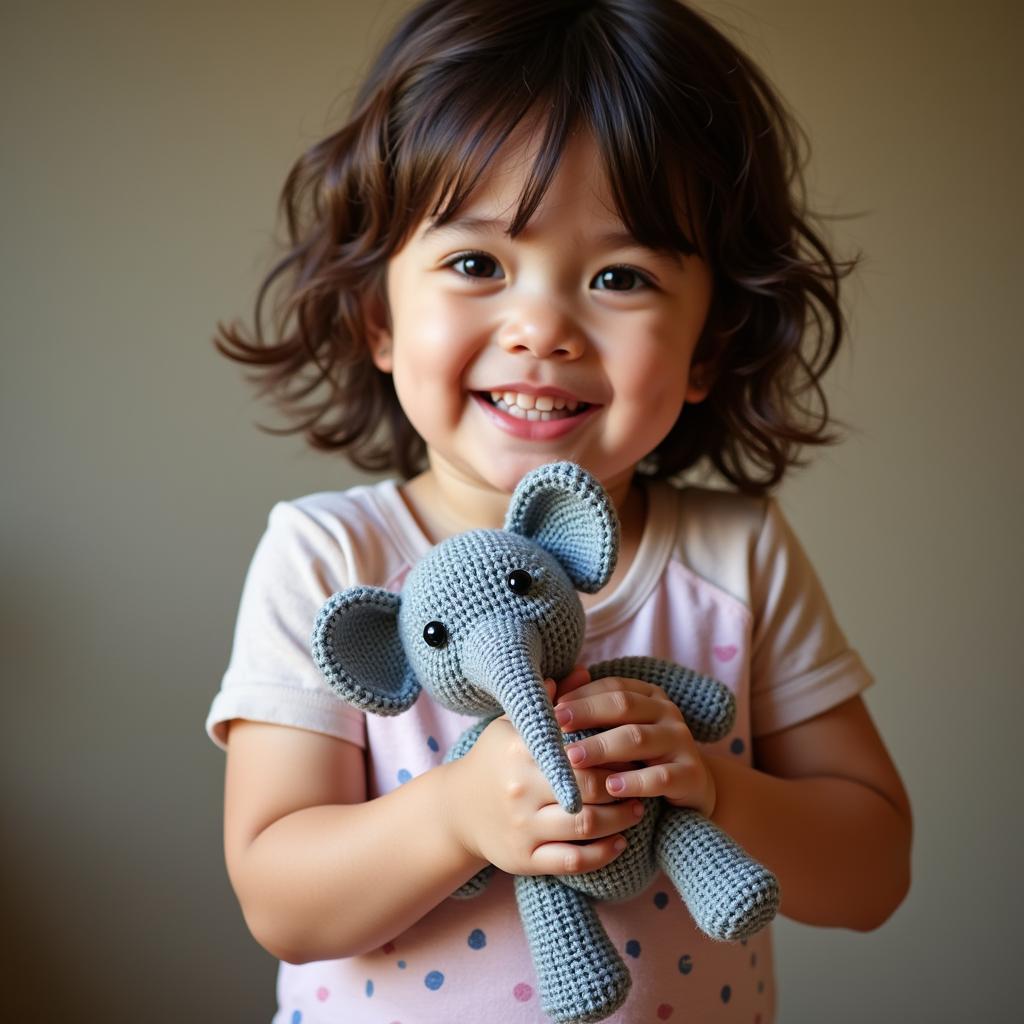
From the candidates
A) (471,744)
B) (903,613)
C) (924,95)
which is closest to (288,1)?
(924,95)

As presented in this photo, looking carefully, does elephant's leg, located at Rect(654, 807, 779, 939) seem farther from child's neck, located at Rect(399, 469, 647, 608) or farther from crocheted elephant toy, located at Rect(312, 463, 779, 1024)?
child's neck, located at Rect(399, 469, 647, 608)

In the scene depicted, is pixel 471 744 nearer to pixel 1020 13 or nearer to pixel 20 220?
pixel 20 220

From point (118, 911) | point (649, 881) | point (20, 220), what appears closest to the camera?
point (649, 881)

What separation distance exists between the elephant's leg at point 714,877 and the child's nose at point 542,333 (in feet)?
0.90

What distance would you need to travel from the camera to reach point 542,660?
0.57 m

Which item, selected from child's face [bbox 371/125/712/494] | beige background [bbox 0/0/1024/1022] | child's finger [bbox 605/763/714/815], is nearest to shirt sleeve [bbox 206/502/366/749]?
child's face [bbox 371/125/712/494]

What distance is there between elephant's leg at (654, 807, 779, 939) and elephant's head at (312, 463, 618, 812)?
10 cm

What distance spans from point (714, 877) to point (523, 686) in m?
0.13

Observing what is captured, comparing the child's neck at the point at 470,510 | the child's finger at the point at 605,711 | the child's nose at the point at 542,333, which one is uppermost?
the child's nose at the point at 542,333

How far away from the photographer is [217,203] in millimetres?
1094

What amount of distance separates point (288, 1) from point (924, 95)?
26.5 inches

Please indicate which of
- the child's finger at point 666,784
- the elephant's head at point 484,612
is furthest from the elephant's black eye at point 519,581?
the child's finger at point 666,784

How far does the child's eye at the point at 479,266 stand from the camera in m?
0.73

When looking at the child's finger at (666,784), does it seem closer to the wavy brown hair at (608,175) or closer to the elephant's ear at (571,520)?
the elephant's ear at (571,520)
